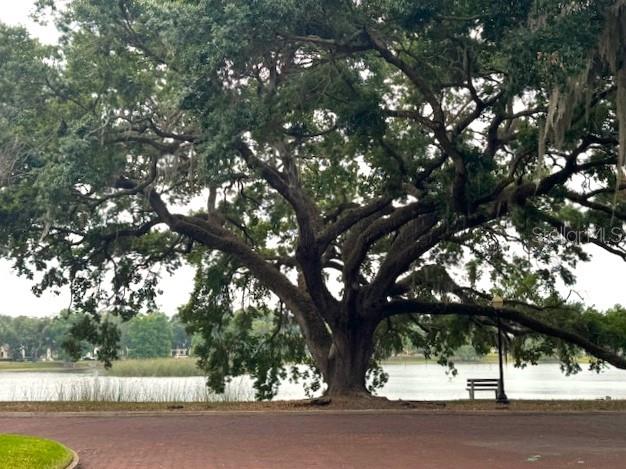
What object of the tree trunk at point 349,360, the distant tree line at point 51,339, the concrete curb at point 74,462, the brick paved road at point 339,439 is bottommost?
the brick paved road at point 339,439

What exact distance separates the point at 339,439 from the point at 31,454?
5.44 metres

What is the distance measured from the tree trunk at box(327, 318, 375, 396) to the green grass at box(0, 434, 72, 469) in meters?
11.3

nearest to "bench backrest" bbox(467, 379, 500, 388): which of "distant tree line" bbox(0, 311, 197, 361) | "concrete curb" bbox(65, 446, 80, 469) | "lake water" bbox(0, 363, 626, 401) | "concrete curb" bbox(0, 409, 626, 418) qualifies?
"lake water" bbox(0, 363, 626, 401)

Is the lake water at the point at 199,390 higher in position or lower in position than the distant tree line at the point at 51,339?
lower

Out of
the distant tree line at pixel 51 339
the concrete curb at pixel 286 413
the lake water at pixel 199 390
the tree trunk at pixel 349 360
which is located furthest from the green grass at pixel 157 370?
the distant tree line at pixel 51 339

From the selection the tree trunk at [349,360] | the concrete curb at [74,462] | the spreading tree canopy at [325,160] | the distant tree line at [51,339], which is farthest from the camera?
the distant tree line at [51,339]

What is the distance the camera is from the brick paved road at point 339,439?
10.6 m

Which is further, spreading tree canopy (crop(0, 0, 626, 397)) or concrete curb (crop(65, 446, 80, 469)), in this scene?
spreading tree canopy (crop(0, 0, 626, 397))

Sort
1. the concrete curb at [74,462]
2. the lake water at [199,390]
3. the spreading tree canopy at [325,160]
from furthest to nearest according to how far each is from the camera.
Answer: the lake water at [199,390] → the spreading tree canopy at [325,160] → the concrete curb at [74,462]

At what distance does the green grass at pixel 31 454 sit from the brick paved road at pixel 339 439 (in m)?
0.51

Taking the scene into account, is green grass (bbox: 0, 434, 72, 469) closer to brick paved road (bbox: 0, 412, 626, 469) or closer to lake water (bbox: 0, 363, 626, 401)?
brick paved road (bbox: 0, 412, 626, 469)

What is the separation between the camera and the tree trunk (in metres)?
21.3

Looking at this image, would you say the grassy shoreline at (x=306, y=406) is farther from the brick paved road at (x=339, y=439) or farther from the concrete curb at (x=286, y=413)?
the brick paved road at (x=339, y=439)

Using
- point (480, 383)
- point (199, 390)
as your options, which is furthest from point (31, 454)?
point (199, 390)
